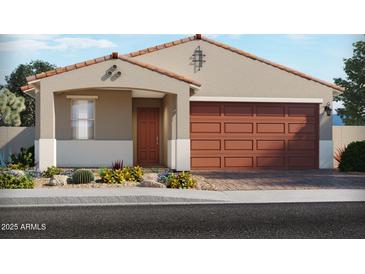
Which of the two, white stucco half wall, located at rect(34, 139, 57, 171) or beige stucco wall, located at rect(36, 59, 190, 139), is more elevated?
beige stucco wall, located at rect(36, 59, 190, 139)

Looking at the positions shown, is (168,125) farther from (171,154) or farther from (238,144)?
(238,144)

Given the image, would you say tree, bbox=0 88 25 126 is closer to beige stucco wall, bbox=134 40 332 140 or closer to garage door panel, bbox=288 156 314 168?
beige stucco wall, bbox=134 40 332 140

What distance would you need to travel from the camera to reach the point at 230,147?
722 inches

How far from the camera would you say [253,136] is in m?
18.6

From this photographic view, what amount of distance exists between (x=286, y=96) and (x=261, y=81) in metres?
1.19

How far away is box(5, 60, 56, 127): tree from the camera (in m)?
34.7

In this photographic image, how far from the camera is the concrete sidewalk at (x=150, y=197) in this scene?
35.2 feet

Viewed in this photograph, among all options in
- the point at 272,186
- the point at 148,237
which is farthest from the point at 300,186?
the point at 148,237

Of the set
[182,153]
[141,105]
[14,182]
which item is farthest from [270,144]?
[14,182]

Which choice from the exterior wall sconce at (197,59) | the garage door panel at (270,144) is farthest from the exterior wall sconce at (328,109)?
the exterior wall sconce at (197,59)

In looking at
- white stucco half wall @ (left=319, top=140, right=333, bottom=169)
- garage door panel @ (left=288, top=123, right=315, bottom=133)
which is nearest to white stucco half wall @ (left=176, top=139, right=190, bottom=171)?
garage door panel @ (left=288, top=123, right=315, bottom=133)

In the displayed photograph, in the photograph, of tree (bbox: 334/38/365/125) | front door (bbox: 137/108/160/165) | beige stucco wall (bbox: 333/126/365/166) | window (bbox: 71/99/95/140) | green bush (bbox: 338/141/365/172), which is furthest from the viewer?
tree (bbox: 334/38/365/125)

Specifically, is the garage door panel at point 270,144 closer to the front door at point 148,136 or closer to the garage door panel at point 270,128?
the garage door panel at point 270,128

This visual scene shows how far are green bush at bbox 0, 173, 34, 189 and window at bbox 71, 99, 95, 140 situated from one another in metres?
5.23
